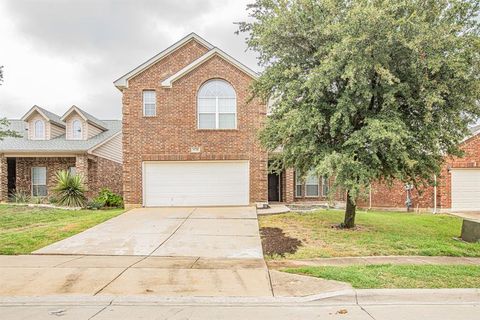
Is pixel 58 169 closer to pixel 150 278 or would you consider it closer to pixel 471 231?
pixel 150 278

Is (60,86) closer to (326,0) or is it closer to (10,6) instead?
(10,6)

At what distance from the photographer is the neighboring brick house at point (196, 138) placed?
15.9m

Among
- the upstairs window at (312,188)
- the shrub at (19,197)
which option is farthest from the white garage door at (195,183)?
the shrub at (19,197)


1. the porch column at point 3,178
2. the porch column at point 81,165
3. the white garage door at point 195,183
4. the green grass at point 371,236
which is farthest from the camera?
the porch column at point 81,165

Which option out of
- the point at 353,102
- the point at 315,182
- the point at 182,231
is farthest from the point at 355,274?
the point at 315,182

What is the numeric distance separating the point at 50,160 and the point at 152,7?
10746 mm

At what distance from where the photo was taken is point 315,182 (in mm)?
19844

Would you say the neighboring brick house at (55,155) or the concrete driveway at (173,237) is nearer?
the concrete driveway at (173,237)

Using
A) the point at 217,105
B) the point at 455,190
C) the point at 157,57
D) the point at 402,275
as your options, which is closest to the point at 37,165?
the point at 157,57

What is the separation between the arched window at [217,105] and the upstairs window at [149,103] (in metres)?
2.10

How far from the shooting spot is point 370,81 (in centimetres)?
953

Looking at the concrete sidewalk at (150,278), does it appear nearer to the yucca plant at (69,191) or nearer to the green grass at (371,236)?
the green grass at (371,236)

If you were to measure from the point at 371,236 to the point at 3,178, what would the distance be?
19.8m

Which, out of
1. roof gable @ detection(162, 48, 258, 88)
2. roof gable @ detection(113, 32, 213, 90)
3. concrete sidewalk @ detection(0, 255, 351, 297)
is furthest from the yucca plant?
concrete sidewalk @ detection(0, 255, 351, 297)
